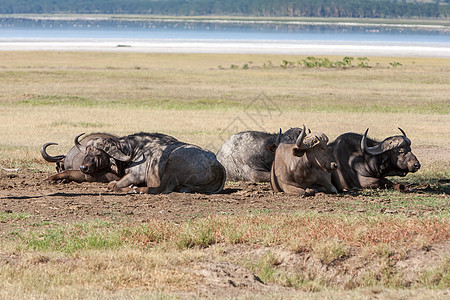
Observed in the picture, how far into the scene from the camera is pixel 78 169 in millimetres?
14031

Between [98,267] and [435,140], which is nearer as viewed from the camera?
[98,267]

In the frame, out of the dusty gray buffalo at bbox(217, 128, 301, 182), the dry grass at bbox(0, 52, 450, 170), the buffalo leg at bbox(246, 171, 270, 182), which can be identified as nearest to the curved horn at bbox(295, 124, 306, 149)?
Result: the dusty gray buffalo at bbox(217, 128, 301, 182)

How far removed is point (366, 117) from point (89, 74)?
24.8m

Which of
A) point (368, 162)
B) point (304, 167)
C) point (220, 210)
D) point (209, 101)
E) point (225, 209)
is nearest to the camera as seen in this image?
point (220, 210)

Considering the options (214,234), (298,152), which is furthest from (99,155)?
(214,234)

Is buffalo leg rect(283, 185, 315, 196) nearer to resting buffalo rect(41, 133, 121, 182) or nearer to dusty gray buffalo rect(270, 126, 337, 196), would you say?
dusty gray buffalo rect(270, 126, 337, 196)

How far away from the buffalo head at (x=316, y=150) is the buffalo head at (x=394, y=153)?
134 cm

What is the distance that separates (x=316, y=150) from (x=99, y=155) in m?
3.75

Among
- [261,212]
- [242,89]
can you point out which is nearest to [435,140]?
[261,212]

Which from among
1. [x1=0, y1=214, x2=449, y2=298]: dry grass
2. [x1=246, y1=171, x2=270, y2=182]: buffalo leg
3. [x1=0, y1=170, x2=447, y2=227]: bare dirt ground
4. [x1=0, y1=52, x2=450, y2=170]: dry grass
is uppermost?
[x1=0, y1=214, x2=449, y2=298]: dry grass

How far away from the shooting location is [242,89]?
38.6m

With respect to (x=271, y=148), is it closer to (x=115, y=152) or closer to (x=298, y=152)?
(x=298, y=152)

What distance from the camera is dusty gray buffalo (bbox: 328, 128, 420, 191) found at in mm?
13531

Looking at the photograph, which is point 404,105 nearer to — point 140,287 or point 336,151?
point 336,151
